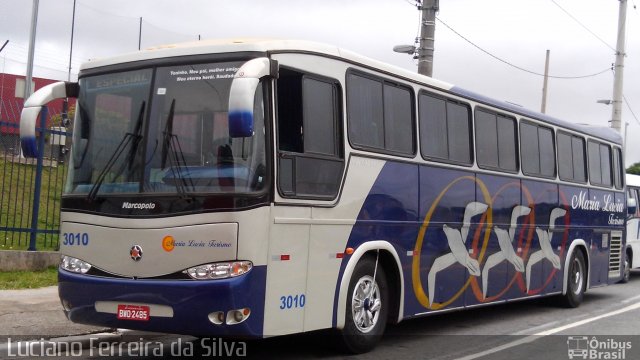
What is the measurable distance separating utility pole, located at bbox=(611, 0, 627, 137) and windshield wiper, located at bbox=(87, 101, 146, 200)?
23.5m

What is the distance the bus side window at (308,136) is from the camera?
7.36 metres

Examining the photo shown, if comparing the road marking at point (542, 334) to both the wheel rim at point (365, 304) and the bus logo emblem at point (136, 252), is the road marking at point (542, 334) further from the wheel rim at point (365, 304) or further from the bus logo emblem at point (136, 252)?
the bus logo emblem at point (136, 252)

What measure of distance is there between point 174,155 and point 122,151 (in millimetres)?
607

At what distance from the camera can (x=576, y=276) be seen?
47.1ft

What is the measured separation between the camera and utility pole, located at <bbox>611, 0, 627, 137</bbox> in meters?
27.5

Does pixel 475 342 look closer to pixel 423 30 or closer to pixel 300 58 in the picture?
pixel 300 58

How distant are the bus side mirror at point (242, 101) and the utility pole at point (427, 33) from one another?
29.4 feet

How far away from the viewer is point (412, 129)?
9.48 meters

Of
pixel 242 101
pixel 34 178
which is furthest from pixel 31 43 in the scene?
pixel 242 101

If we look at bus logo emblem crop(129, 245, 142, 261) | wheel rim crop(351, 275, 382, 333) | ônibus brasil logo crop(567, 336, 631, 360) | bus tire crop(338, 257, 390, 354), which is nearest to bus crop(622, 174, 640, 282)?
ônibus brasil logo crop(567, 336, 631, 360)

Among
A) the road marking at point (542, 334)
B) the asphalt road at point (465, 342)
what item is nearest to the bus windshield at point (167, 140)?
the asphalt road at point (465, 342)

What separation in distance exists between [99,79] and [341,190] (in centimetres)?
276

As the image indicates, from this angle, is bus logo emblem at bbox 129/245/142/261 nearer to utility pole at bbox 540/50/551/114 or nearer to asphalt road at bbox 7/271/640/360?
asphalt road at bbox 7/271/640/360

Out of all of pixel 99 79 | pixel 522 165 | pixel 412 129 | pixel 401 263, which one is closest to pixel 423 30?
pixel 522 165
